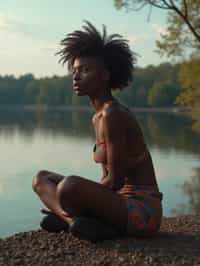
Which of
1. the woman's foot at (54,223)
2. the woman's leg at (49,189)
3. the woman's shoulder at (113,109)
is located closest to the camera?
the woman's shoulder at (113,109)

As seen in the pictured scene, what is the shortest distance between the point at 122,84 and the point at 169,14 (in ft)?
54.6

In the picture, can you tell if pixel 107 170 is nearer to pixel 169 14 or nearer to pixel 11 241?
pixel 11 241

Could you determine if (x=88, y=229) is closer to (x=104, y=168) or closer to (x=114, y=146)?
(x=104, y=168)

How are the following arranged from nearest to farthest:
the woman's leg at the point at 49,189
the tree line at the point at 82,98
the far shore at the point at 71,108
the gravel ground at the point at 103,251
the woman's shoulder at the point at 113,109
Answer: the gravel ground at the point at 103,251 → the woman's shoulder at the point at 113,109 → the woman's leg at the point at 49,189 → the tree line at the point at 82,98 → the far shore at the point at 71,108

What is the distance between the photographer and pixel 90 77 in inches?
230

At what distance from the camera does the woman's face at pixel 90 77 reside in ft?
19.2

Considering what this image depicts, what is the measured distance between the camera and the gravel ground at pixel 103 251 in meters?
5.08

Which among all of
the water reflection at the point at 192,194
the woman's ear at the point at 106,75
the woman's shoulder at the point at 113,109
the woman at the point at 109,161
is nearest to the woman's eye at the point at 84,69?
the woman at the point at 109,161

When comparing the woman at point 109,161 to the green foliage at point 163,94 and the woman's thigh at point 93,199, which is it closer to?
the woman's thigh at point 93,199

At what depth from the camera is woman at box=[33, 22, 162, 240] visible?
5.40 metres

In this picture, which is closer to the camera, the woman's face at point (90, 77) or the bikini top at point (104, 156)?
the bikini top at point (104, 156)

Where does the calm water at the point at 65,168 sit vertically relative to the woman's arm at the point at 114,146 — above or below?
below

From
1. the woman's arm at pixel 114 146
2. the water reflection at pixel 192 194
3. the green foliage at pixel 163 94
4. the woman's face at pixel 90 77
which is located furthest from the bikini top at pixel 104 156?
the green foliage at pixel 163 94

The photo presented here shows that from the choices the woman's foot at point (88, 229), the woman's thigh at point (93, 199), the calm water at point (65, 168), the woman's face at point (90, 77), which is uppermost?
the woman's face at point (90, 77)
